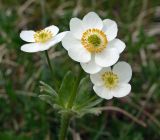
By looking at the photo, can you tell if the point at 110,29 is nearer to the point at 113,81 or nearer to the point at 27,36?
the point at 113,81

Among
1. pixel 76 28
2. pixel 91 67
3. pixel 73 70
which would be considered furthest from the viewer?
pixel 73 70

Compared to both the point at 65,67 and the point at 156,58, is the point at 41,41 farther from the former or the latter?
the point at 156,58

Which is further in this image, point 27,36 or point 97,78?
point 27,36

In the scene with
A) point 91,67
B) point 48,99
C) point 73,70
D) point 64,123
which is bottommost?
point 73,70

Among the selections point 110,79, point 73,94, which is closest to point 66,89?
point 73,94

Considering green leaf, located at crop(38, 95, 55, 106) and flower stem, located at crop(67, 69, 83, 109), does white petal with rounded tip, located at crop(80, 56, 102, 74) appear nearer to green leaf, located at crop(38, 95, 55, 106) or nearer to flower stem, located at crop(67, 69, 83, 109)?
flower stem, located at crop(67, 69, 83, 109)

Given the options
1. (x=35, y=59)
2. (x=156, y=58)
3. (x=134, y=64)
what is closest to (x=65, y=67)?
(x=35, y=59)
